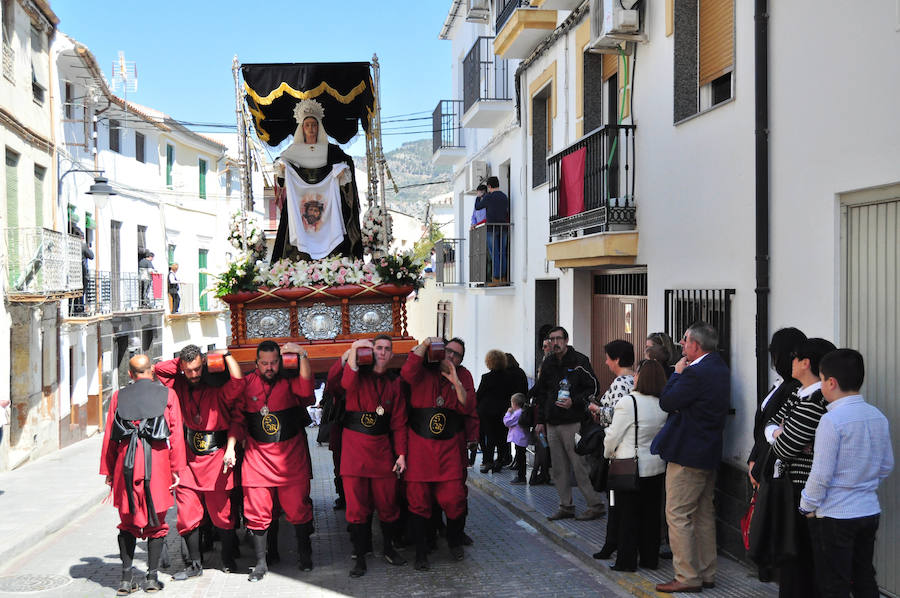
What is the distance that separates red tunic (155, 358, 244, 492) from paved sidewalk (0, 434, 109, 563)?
8.89 feet

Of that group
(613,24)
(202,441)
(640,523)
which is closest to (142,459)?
(202,441)

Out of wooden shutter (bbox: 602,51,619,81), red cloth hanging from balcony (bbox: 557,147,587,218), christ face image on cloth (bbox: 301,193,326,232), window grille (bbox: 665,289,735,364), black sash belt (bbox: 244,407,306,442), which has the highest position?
wooden shutter (bbox: 602,51,619,81)

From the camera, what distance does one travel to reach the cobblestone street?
6750 mm

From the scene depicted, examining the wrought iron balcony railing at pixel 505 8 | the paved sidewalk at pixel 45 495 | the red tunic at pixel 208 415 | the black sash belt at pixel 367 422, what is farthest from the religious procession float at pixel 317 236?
the wrought iron balcony railing at pixel 505 8

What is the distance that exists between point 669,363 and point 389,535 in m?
2.83

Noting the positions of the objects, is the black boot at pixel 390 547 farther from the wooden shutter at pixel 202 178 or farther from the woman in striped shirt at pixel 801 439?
the wooden shutter at pixel 202 178

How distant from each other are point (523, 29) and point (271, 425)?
25.1ft

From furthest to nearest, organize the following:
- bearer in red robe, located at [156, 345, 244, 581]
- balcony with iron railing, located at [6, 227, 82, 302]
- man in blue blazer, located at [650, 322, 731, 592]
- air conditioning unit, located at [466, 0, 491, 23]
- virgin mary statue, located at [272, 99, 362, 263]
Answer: air conditioning unit, located at [466, 0, 491, 23]
balcony with iron railing, located at [6, 227, 82, 302]
virgin mary statue, located at [272, 99, 362, 263]
bearer in red robe, located at [156, 345, 244, 581]
man in blue blazer, located at [650, 322, 731, 592]

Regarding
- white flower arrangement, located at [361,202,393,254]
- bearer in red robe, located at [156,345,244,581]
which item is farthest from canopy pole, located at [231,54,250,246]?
bearer in red robe, located at [156,345,244,581]

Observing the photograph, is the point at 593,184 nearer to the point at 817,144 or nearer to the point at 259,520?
the point at 817,144

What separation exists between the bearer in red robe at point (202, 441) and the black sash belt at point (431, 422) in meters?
1.37

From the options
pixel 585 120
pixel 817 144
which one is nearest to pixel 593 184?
pixel 585 120

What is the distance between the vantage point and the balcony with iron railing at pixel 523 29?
1257 cm

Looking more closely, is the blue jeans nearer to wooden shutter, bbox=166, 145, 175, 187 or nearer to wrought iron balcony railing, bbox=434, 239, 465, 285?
wrought iron balcony railing, bbox=434, 239, 465, 285
